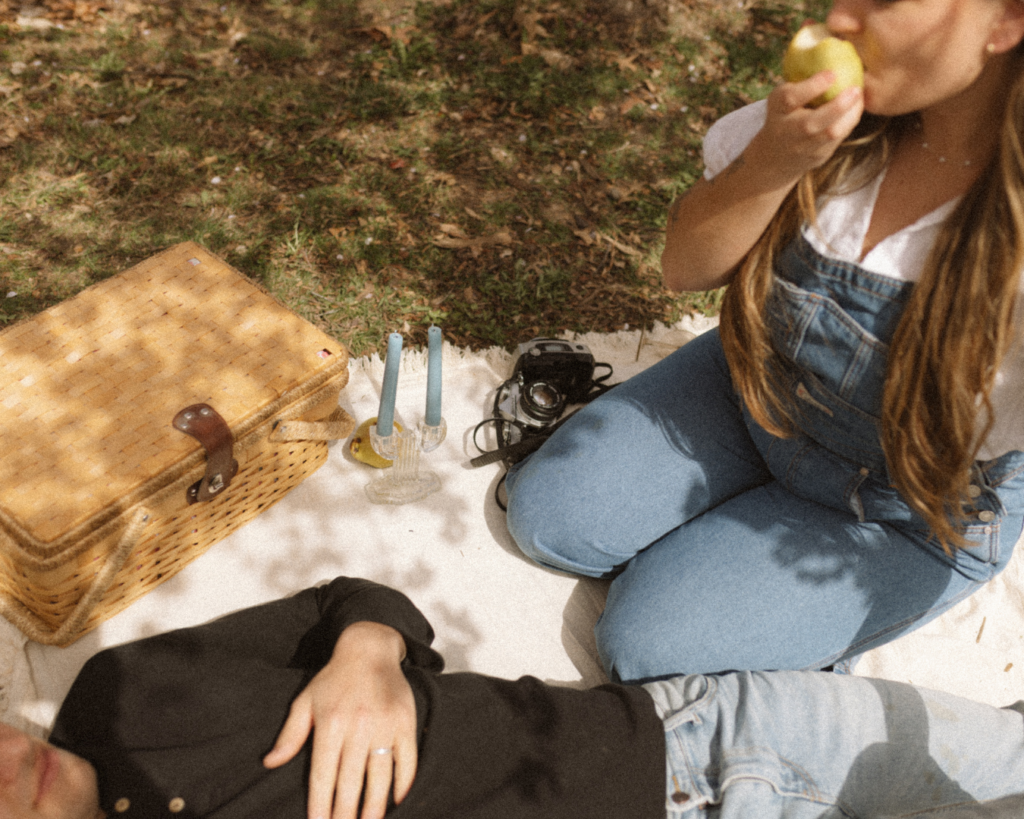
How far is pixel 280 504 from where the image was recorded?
2.53 meters

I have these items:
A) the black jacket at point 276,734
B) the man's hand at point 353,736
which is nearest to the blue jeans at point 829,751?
the black jacket at point 276,734

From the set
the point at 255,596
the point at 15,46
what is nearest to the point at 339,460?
the point at 255,596

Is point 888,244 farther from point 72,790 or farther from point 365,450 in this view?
point 72,790

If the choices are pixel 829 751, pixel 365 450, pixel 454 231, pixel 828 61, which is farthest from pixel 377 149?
pixel 829 751

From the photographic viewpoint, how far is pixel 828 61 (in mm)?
1345

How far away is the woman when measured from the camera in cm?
141

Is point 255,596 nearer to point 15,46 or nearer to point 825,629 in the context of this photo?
point 825,629

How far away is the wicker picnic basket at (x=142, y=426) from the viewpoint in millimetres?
1862

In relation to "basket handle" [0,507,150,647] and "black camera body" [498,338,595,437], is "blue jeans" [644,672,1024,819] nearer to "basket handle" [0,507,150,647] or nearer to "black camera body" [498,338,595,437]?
"black camera body" [498,338,595,437]

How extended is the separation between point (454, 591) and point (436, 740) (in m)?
0.79

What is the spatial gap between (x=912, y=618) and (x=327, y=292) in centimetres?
235

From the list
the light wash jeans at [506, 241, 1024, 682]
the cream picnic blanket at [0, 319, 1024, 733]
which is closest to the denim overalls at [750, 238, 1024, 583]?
the light wash jeans at [506, 241, 1024, 682]

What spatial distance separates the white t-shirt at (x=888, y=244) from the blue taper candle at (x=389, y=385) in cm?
97

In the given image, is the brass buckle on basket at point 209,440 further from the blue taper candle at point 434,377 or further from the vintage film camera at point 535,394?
the vintage film camera at point 535,394
